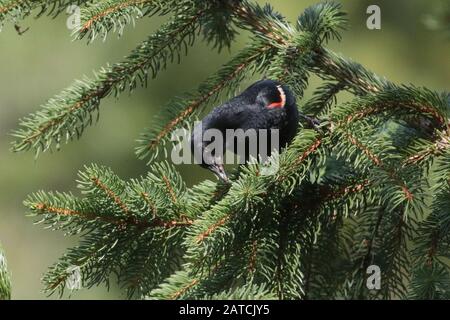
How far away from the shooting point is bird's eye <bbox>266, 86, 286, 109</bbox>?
107cm

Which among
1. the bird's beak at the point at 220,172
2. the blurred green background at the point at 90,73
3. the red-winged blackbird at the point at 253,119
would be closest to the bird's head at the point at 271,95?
the red-winged blackbird at the point at 253,119

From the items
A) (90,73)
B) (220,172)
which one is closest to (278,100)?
(220,172)

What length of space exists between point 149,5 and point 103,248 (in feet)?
1.28

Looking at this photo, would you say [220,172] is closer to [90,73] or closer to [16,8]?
[16,8]

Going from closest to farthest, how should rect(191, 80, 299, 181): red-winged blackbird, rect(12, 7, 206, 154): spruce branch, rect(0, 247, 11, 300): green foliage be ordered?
rect(0, 247, 11, 300): green foliage < rect(191, 80, 299, 181): red-winged blackbird < rect(12, 7, 206, 154): spruce branch

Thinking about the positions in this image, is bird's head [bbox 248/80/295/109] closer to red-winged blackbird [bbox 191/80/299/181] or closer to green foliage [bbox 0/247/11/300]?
red-winged blackbird [bbox 191/80/299/181]

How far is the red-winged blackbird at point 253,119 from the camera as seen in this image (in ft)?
3.51

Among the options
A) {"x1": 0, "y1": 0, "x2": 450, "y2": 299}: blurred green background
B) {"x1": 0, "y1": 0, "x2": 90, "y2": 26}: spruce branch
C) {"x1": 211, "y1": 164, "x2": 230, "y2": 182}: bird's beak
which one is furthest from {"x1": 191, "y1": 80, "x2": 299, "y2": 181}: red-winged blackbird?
{"x1": 0, "y1": 0, "x2": 450, "y2": 299}: blurred green background

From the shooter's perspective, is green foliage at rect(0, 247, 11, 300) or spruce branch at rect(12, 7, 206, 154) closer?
green foliage at rect(0, 247, 11, 300)

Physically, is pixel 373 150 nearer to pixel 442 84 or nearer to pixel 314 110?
pixel 314 110

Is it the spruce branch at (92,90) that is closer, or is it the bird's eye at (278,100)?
the bird's eye at (278,100)

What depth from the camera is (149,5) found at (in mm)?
1193

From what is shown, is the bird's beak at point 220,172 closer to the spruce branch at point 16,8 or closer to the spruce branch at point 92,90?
the spruce branch at point 92,90

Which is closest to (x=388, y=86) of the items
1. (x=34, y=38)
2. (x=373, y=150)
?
(x=373, y=150)
